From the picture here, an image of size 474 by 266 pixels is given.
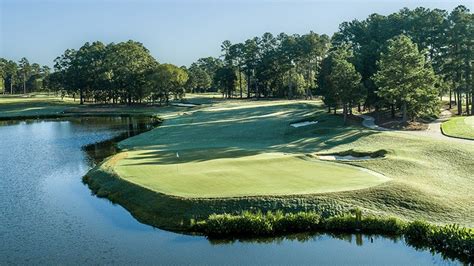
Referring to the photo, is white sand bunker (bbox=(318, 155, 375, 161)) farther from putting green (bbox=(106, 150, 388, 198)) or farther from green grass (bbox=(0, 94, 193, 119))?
green grass (bbox=(0, 94, 193, 119))

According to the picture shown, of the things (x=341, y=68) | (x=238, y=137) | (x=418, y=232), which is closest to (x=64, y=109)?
(x=238, y=137)

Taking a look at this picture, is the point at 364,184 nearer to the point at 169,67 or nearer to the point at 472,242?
the point at 472,242

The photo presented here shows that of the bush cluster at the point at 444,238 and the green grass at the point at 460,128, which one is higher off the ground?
the green grass at the point at 460,128

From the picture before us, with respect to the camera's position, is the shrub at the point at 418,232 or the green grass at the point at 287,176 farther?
the green grass at the point at 287,176

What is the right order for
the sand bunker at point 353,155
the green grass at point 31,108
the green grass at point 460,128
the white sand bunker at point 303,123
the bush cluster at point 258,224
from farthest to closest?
the green grass at point 31,108
the white sand bunker at point 303,123
the green grass at point 460,128
the sand bunker at point 353,155
the bush cluster at point 258,224

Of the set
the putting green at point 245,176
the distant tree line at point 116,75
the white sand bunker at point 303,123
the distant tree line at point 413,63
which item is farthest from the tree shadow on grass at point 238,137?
the distant tree line at point 116,75

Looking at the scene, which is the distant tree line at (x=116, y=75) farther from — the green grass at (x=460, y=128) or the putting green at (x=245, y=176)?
the putting green at (x=245, y=176)
